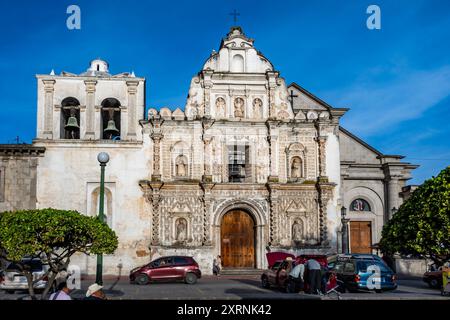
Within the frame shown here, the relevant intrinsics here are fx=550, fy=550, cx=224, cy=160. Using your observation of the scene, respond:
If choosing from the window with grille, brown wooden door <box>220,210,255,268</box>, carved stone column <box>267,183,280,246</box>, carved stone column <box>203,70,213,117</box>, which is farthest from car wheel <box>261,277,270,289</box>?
the window with grille

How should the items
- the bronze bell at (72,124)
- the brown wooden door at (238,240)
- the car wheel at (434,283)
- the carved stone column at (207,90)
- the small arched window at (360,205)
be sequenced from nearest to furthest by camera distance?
the car wheel at (434,283) < the bronze bell at (72,124) < the brown wooden door at (238,240) < the carved stone column at (207,90) < the small arched window at (360,205)

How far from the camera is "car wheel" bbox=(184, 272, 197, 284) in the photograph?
2566cm

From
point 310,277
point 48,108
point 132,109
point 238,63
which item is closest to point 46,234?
point 310,277

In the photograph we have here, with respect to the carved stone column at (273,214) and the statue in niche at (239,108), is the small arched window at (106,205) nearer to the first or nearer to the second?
the statue in niche at (239,108)

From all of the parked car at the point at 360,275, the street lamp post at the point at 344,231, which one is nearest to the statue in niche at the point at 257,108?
the street lamp post at the point at 344,231

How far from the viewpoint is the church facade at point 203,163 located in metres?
31.5

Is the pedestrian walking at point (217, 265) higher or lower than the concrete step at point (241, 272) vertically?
higher

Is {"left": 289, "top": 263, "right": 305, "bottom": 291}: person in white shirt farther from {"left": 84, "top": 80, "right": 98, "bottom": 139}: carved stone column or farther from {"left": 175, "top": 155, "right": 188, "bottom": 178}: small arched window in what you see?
{"left": 84, "top": 80, "right": 98, "bottom": 139}: carved stone column

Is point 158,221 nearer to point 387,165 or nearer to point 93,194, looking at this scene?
point 93,194

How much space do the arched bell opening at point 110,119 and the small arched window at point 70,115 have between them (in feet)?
4.89

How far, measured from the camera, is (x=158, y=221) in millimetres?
31641
